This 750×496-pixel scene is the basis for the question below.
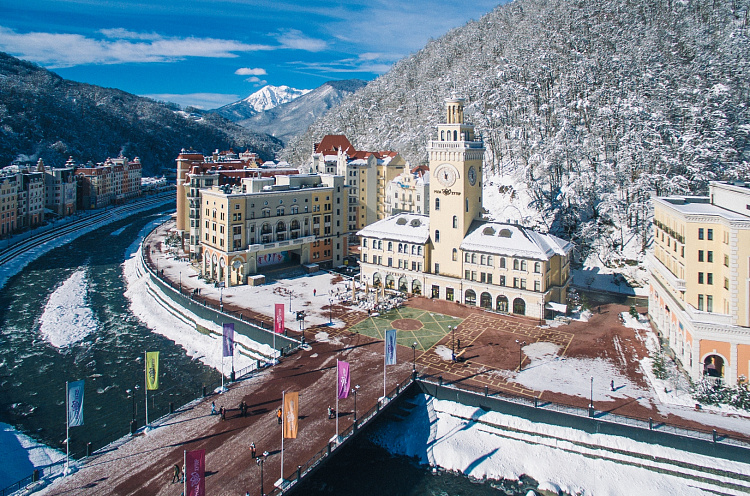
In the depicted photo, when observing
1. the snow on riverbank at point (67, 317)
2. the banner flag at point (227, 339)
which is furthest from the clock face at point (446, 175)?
the snow on riverbank at point (67, 317)

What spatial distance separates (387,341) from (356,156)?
294 ft

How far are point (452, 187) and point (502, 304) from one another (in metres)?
17.7

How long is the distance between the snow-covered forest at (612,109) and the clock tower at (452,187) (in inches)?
1162

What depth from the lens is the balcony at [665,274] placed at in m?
52.0

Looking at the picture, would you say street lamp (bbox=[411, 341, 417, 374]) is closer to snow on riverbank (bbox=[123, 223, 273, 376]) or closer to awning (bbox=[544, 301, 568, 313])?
snow on riverbank (bbox=[123, 223, 273, 376])

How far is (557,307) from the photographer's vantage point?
67125 mm

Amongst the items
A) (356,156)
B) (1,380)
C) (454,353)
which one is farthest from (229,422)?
(356,156)

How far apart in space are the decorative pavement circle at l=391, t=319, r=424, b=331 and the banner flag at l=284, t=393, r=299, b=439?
29.0 metres

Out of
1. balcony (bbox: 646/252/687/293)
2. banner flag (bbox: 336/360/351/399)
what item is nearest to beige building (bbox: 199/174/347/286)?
banner flag (bbox: 336/360/351/399)

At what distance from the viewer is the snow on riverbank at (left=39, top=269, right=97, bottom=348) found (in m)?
70.6

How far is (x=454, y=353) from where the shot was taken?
56.9 metres

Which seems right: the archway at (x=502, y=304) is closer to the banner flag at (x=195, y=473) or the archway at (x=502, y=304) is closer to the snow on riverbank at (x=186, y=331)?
the snow on riverbank at (x=186, y=331)

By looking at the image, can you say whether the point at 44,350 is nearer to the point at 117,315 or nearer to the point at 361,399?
the point at 117,315

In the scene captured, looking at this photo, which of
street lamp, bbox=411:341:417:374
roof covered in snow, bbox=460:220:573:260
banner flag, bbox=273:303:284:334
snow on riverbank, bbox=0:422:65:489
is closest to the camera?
snow on riverbank, bbox=0:422:65:489
